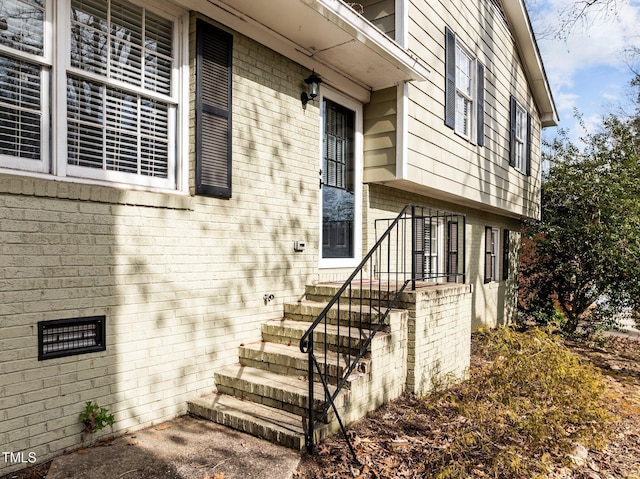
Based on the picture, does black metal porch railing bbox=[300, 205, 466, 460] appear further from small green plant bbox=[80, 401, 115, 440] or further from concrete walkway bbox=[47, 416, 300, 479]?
small green plant bbox=[80, 401, 115, 440]

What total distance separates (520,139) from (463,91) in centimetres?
370

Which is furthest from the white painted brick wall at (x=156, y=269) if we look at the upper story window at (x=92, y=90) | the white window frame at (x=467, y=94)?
the white window frame at (x=467, y=94)

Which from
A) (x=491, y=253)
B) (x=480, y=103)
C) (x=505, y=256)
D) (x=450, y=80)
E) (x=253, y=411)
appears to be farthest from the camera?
(x=505, y=256)

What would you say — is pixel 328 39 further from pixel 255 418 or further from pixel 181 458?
pixel 181 458

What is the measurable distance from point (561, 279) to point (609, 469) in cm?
770

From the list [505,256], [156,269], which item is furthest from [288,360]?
[505,256]

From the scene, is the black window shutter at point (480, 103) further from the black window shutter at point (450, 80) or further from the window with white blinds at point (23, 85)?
the window with white blinds at point (23, 85)

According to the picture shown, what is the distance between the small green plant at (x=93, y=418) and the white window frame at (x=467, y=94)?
668 cm

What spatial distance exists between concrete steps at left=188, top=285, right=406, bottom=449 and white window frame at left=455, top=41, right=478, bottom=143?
4.60 metres

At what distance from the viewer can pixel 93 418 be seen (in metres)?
3.39

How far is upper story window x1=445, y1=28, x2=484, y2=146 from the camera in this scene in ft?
23.7

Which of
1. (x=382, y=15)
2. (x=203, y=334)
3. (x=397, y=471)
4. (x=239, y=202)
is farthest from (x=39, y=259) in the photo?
(x=382, y=15)

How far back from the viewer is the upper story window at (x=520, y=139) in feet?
33.2

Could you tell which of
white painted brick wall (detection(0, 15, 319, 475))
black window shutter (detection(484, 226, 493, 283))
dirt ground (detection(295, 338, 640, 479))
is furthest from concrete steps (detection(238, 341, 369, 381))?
black window shutter (detection(484, 226, 493, 283))
